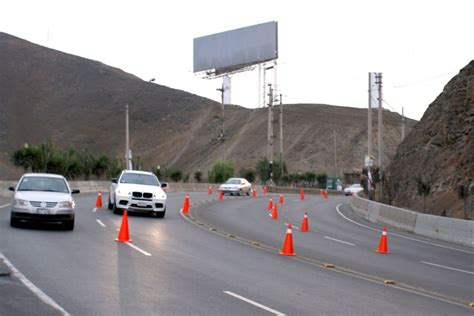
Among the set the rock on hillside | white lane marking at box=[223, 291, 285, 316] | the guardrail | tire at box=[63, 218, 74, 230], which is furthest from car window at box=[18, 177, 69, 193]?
the rock on hillside

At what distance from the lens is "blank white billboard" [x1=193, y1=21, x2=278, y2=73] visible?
7938cm

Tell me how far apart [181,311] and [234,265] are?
4935 mm

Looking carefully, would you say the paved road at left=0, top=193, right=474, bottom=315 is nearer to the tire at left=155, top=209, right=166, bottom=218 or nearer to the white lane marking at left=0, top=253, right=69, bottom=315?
the white lane marking at left=0, top=253, right=69, bottom=315

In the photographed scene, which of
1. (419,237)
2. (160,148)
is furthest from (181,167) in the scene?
(419,237)

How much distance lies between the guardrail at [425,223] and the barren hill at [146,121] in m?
75.8

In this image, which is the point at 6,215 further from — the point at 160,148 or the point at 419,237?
the point at 160,148

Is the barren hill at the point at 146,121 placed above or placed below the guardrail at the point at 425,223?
above

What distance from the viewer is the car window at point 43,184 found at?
755 inches

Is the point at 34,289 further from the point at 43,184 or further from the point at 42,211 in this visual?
the point at 43,184

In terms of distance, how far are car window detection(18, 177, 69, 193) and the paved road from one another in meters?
1.09

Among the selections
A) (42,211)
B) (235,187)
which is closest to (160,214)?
(42,211)

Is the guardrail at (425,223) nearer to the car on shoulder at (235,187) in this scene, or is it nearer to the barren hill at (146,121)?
Answer: the car on shoulder at (235,187)

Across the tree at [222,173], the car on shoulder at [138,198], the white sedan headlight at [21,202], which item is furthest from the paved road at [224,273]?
the tree at [222,173]

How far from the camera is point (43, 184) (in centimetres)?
1952
